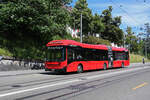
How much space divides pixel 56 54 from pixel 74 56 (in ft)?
5.54

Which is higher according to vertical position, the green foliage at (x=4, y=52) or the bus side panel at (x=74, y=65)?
the green foliage at (x=4, y=52)

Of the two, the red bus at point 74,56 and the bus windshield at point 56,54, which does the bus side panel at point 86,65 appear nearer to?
the red bus at point 74,56

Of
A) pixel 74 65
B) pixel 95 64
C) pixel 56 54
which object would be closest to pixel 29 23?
pixel 95 64

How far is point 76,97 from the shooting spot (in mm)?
7949

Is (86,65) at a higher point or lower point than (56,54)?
lower

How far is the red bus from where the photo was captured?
56.5 ft

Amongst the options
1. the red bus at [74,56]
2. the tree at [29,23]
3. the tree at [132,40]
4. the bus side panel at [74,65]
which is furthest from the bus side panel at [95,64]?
the tree at [132,40]

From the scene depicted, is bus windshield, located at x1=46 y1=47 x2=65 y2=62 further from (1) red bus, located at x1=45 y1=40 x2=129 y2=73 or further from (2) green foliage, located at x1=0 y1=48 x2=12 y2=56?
(2) green foliage, located at x1=0 y1=48 x2=12 y2=56

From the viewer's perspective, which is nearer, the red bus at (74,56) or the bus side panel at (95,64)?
the red bus at (74,56)

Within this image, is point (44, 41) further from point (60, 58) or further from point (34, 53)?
point (60, 58)

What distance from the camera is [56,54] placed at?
57.5 feet

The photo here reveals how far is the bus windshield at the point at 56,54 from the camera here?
56.4 feet

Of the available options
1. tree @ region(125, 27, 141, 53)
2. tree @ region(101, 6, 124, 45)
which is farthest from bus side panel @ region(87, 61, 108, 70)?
tree @ region(125, 27, 141, 53)

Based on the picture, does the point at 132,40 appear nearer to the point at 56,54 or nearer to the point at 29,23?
the point at 29,23
